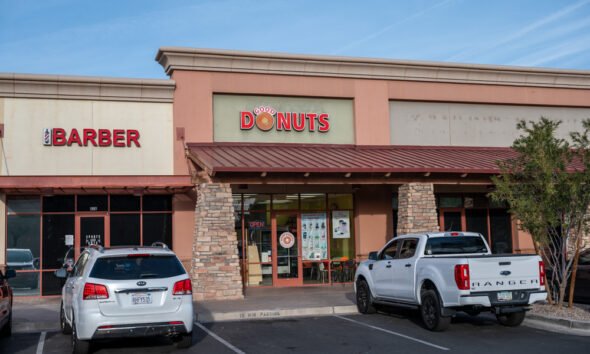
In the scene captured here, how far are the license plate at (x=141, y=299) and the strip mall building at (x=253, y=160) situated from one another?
808 cm

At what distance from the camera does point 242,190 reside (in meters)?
21.6

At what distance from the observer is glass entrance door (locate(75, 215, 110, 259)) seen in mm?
20281

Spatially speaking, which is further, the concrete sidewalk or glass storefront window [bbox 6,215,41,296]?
glass storefront window [bbox 6,215,41,296]

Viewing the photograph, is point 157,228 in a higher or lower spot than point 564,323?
higher

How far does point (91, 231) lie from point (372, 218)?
949 centimetres

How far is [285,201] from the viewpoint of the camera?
2227cm

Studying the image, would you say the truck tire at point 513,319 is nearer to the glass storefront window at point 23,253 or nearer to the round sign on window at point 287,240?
the round sign on window at point 287,240

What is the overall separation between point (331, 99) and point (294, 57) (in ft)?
6.93

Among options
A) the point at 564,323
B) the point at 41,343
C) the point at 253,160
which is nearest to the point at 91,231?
the point at 253,160

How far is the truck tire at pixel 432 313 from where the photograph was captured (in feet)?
39.4

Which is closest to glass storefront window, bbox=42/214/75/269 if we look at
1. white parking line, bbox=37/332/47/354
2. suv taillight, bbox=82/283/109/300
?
white parking line, bbox=37/332/47/354

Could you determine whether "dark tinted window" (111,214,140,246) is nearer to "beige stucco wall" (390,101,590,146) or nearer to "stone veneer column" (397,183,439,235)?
"stone veneer column" (397,183,439,235)

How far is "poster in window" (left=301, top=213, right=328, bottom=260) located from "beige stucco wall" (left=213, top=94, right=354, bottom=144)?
2.69m

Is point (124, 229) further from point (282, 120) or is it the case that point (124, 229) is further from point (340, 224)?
point (340, 224)
